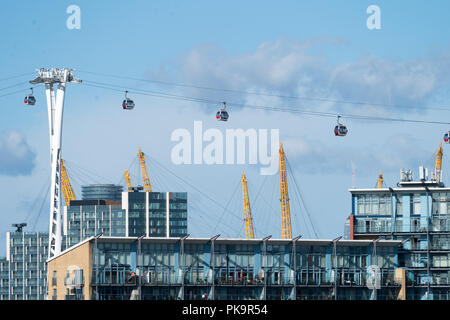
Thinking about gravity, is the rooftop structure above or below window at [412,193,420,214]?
below

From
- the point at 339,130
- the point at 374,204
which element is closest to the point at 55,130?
the point at 339,130

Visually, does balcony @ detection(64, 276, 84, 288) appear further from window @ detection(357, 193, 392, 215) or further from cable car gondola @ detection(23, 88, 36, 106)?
window @ detection(357, 193, 392, 215)

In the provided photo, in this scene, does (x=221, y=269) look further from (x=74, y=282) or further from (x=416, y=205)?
(x=416, y=205)

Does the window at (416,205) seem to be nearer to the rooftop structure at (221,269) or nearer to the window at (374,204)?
the window at (374,204)

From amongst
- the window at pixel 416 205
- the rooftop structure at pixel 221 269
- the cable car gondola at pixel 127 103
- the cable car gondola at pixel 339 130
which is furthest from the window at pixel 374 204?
the cable car gondola at pixel 127 103

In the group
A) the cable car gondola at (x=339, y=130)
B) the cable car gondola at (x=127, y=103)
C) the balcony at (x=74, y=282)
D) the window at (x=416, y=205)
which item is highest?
the cable car gondola at (x=127, y=103)

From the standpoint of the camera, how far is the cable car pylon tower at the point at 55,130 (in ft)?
448

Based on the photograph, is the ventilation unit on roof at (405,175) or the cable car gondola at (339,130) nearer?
the cable car gondola at (339,130)

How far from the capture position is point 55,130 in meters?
140

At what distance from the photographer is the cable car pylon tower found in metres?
A: 137

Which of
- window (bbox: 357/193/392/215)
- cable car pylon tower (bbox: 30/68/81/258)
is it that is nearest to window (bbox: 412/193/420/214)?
window (bbox: 357/193/392/215)

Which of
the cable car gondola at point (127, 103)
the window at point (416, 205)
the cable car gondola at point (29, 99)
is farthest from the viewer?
the window at point (416, 205)
